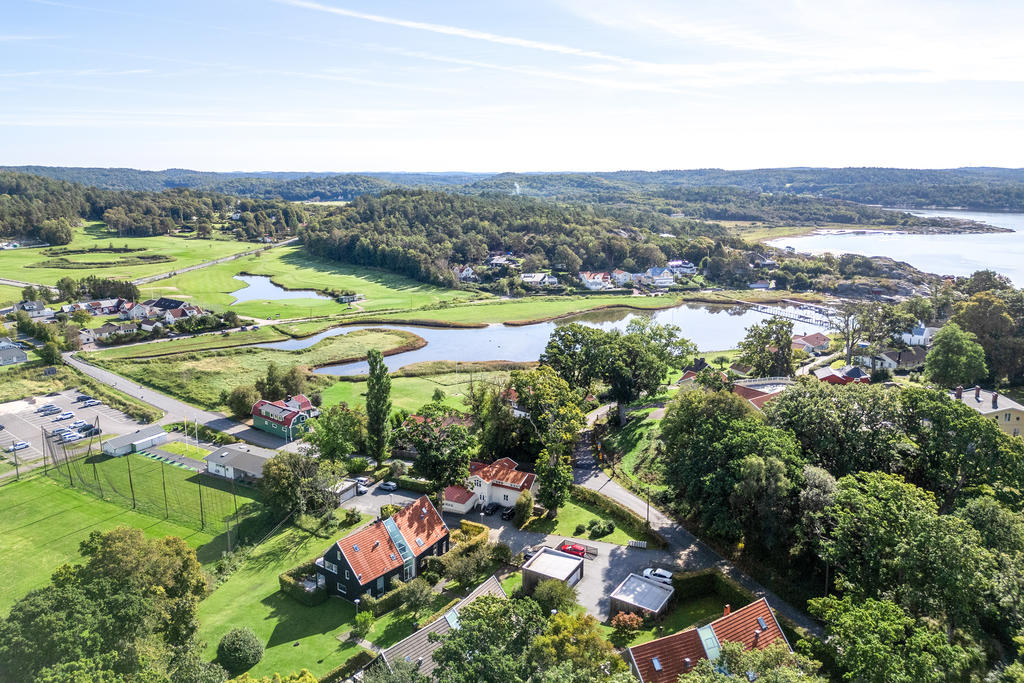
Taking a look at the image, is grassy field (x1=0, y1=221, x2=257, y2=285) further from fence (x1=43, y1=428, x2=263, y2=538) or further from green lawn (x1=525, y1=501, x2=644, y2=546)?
green lawn (x1=525, y1=501, x2=644, y2=546)

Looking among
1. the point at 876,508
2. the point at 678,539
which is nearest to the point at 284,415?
the point at 678,539

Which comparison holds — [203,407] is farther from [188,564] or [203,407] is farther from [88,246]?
[88,246]

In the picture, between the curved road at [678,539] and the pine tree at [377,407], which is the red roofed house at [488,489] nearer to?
the curved road at [678,539]

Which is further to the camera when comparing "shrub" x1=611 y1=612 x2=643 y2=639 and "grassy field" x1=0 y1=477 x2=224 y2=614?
"grassy field" x1=0 y1=477 x2=224 y2=614

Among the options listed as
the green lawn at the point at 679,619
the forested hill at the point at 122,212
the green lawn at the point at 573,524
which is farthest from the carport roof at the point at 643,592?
the forested hill at the point at 122,212

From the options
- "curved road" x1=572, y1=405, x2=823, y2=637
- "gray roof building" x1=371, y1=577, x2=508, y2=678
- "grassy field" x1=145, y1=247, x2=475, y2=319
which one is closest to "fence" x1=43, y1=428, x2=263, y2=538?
"gray roof building" x1=371, y1=577, x2=508, y2=678

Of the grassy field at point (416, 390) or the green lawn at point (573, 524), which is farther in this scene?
the grassy field at point (416, 390)
